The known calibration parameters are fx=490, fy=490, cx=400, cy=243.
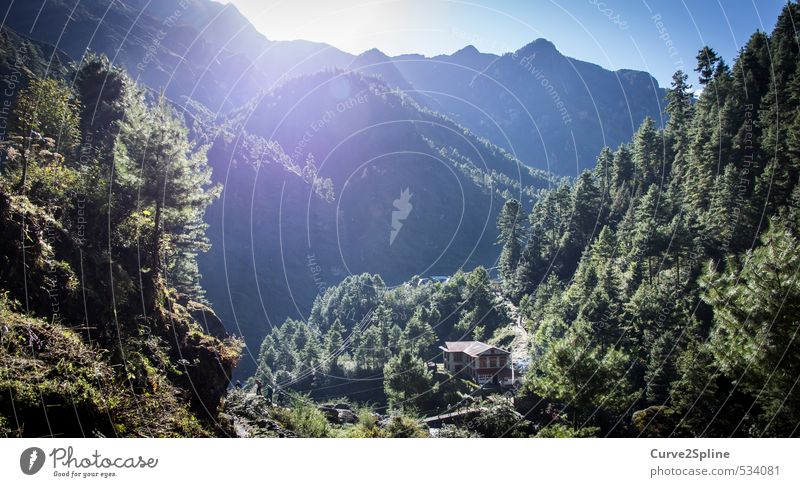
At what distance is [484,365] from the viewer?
172ft

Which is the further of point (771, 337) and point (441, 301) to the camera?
point (441, 301)

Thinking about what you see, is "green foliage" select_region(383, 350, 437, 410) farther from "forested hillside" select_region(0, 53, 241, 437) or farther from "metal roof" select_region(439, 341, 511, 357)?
"forested hillside" select_region(0, 53, 241, 437)

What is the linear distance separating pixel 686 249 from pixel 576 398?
2370 centimetres

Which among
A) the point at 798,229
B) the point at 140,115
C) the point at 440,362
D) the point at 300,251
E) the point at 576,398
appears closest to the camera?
the point at 140,115

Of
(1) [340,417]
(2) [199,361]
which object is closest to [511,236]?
(1) [340,417]

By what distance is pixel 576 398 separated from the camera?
26.4 m

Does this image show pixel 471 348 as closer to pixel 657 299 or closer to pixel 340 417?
pixel 657 299

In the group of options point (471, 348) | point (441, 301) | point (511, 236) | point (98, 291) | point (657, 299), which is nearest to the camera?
point (98, 291)

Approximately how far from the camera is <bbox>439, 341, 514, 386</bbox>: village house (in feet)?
169

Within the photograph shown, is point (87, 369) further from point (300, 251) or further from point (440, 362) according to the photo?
point (300, 251)

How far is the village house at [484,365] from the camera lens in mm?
51469

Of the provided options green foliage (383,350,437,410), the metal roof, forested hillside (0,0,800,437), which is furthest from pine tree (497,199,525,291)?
green foliage (383,350,437,410)

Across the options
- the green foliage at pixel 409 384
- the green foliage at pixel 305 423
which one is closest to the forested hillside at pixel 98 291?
the green foliage at pixel 305 423
